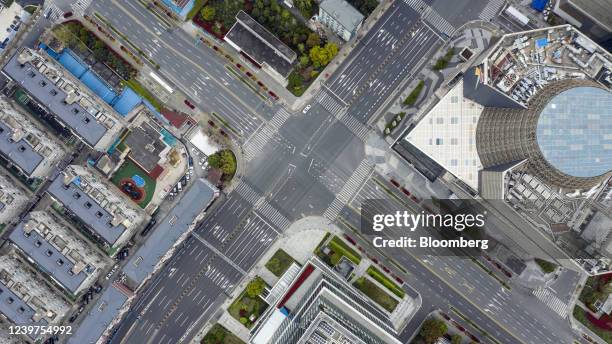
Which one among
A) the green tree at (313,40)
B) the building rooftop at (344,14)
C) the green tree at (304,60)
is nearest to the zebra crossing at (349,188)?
the green tree at (304,60)

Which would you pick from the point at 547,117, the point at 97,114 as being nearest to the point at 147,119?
the point at 97,114

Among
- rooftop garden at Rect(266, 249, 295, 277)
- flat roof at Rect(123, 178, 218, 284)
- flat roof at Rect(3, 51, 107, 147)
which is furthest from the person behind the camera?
rooftop garden at Rect(266, 249, 295, 277)

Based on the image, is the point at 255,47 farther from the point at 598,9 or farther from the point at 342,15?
the point at 598,9

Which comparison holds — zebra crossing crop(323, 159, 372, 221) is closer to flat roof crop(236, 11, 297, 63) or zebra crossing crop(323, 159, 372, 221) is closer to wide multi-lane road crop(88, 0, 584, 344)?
wide multi-lane road crop(88, 0, 584, 344)

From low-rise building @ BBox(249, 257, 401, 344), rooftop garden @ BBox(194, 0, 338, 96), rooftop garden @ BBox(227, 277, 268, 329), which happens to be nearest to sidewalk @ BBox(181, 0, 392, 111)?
rooftop garden @ BBox(194, 0, 338, 96)

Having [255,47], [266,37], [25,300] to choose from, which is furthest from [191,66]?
[25,300]

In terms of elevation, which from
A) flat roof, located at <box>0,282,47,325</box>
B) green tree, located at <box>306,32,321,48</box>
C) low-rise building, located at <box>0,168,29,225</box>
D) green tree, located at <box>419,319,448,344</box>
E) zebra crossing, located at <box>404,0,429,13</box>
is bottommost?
flat roof, located at <box>0,282,47,325</box>

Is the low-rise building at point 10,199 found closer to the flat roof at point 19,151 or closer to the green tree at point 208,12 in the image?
the flat roof at point 19,151
